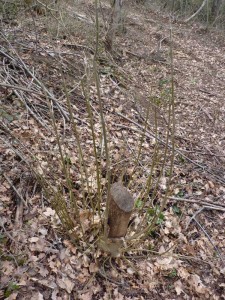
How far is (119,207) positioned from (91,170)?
45.2 inches

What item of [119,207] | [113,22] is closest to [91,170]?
[119,207]

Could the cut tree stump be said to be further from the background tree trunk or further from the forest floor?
the background tree trunk

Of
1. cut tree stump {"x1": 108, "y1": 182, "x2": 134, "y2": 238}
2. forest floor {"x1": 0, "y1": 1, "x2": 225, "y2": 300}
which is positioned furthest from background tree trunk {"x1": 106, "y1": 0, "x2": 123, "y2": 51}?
cut tree stump {"x1": 108, "y1": 182, "x2": 134, "y2": 238}

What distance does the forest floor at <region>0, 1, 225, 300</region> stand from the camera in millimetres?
2426

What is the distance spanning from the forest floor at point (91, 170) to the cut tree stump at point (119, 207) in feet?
1.46

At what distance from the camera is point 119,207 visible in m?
2.26

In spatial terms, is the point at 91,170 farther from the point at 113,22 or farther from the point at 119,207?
the point at 113,22

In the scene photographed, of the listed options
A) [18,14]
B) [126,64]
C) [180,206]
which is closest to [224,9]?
[126,64]

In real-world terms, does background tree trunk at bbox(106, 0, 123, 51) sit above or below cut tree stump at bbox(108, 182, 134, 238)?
above

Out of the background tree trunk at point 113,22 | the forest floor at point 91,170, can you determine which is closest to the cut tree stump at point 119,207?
the forest floor at point 91,170

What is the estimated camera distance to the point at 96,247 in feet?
8.84

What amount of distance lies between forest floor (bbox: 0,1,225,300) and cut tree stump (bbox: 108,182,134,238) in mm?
444

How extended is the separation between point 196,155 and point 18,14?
15.7 ft

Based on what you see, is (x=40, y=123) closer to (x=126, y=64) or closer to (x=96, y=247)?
(x=96, y=247)
